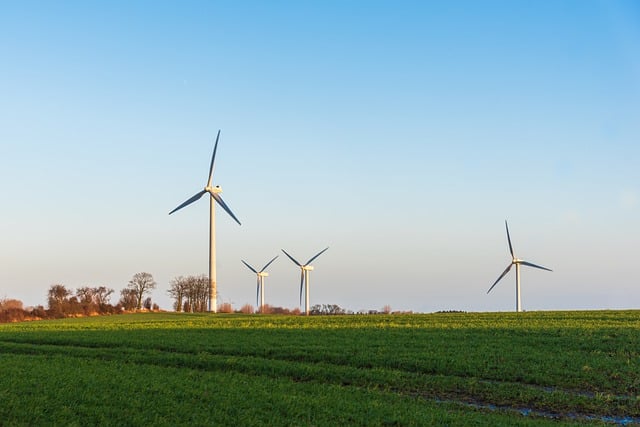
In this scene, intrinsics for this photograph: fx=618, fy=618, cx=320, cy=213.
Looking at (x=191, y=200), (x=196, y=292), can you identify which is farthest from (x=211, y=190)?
(x=196, y=292)

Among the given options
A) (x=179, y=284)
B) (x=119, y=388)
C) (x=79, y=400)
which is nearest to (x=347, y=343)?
(x=119, y=388)

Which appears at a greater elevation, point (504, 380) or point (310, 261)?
point (310, 261)

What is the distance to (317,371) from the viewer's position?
2512 cm

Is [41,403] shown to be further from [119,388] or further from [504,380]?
[504,380]

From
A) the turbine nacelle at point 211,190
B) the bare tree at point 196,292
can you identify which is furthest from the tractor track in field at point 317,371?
the bare tree at point 196,292

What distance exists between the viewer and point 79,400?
59.4 ft

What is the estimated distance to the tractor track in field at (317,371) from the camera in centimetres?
1947

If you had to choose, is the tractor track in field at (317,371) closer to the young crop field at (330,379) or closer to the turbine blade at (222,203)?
the young crop field at (330,379)

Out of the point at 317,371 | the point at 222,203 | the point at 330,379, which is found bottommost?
the point at 330,379

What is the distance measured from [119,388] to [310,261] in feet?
255

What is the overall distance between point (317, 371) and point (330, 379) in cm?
115

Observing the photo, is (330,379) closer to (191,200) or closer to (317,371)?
(317,371)

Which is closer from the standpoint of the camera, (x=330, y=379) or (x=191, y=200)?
(x=330, y=379)

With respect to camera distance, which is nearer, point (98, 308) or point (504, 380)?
point (504, 380)
